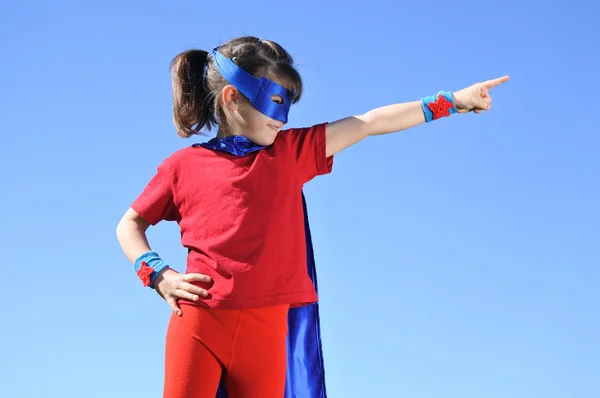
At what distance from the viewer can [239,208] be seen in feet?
10.9

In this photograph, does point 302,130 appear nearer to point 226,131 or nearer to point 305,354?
point 226,131

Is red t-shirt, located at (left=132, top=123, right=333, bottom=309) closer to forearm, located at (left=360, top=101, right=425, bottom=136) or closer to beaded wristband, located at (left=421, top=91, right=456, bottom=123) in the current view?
forearm, located at (left=360, top=101, right=425, bottom=136)

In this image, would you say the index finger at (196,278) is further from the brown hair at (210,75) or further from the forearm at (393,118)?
the forearm at (393,118)

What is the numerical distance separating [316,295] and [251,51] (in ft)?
3.70

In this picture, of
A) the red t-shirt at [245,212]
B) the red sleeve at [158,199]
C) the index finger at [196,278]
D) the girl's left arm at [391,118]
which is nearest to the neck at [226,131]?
the red t-shirt at [245,212]

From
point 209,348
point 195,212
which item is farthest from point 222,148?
point 209,348

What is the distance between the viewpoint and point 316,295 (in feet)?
11.5

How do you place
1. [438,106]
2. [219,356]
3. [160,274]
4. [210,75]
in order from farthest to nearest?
1. [210,75]
2. [438,106]
3. [160,274]
4. [219,356]

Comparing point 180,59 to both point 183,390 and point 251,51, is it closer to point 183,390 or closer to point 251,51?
point 251,51

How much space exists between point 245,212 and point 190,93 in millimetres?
797

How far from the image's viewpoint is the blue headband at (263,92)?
3.49 m

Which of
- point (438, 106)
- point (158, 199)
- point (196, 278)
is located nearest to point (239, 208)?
point (196, 278)

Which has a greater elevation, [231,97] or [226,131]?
[231,97]

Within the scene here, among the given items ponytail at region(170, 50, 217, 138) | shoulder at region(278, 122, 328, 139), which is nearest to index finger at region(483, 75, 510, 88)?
shoulder at region(278, 122, 328, 139)
